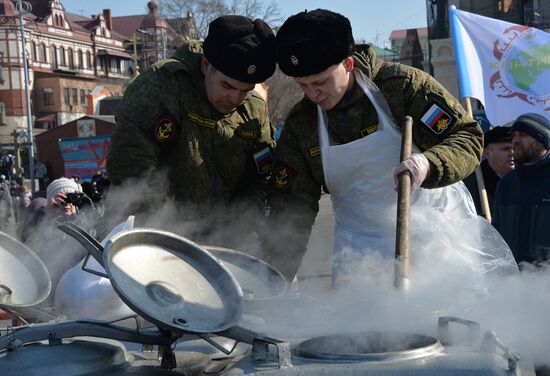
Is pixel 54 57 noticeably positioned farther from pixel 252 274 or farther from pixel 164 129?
pixel 252 274

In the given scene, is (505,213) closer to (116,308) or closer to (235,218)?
(235,218)

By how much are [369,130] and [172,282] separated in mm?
1321

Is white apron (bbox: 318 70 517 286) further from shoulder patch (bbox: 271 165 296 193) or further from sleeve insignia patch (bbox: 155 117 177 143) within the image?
sleeve insignia patch (bbox: 155 117 177 143)

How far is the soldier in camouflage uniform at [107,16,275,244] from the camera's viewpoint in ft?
11.0

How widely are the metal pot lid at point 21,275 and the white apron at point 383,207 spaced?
3.69ft

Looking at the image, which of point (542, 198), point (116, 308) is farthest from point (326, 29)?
point (542, 198)

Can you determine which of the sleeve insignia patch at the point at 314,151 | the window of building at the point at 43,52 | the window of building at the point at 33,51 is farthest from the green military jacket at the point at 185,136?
the window of building at the point at 43,52

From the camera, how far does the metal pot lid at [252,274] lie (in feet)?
9.03

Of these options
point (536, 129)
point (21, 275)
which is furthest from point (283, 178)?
point (536, 129)

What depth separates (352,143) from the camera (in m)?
3.33

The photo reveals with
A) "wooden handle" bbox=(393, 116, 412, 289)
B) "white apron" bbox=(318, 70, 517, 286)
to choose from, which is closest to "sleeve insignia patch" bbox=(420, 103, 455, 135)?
"white apron" bbox=(318, 70, 517, 286)

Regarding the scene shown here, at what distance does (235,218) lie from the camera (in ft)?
12.1

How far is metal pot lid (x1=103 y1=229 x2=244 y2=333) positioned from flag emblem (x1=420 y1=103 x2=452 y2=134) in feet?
3.80

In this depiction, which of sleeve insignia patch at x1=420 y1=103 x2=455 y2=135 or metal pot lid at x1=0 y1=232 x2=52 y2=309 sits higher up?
sleeve insignia patch at x1=420 y1=103 x2=455 y2=135
